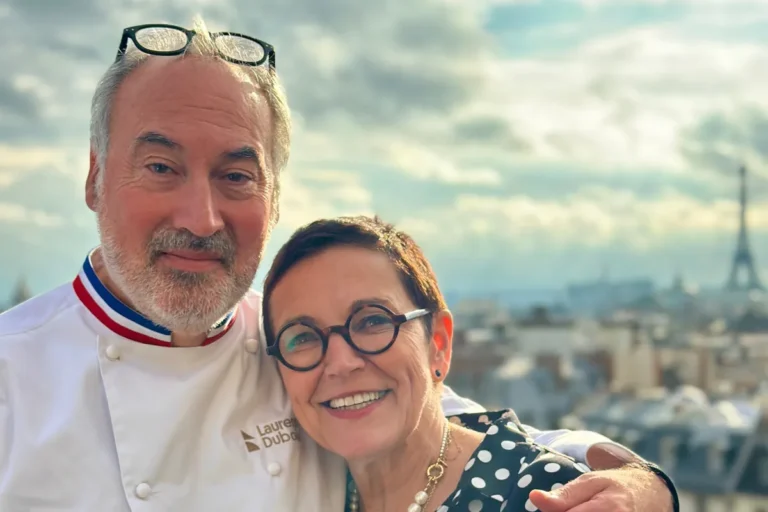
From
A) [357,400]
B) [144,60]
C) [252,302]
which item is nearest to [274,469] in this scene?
[357,400]

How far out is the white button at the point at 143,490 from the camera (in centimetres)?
173

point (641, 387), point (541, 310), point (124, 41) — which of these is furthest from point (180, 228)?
point (541, 310)

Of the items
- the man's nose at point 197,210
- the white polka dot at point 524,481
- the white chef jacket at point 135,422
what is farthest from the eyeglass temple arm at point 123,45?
the white polka dot at point 524,481

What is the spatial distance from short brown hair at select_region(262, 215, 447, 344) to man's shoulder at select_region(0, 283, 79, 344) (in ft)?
1.31

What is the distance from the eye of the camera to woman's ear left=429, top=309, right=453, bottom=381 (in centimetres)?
198

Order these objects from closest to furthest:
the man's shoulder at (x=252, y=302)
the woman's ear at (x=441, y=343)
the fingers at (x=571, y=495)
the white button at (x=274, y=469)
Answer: the fingers at (x=571, y=495), the white button at (x=274, y=469), the woman's ear at (x=441, y=343), the man's shoulder at (x=252, y=302)

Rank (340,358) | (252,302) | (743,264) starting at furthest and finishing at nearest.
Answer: (743,264), (252,302), (340,358)

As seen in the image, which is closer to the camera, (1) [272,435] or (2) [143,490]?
(2) [143,490]

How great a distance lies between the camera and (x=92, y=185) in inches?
75.0

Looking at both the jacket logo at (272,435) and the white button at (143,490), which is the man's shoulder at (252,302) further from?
the white button at (143,490)

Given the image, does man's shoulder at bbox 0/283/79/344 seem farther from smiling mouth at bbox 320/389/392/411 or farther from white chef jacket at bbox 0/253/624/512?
smiling mouth at bbox 320/389/392/411

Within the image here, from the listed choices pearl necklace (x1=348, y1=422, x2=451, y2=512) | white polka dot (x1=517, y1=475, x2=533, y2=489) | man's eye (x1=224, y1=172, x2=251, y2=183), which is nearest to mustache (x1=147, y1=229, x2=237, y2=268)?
man's eye (x1=224, y1=172, x2=251, y2=183)

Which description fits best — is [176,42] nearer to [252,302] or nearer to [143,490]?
[252,302]

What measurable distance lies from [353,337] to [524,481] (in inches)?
16.5
